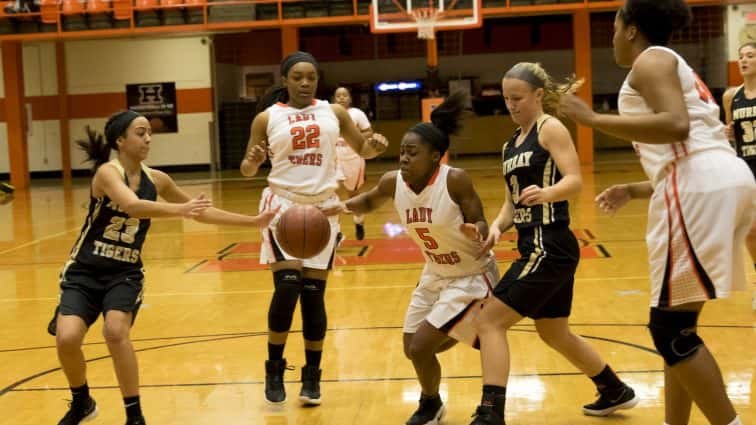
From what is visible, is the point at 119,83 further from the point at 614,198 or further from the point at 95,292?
the point at 614,198

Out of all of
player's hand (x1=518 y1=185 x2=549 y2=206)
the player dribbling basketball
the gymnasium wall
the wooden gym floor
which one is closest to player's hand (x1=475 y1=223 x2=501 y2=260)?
the player dribbling basketball

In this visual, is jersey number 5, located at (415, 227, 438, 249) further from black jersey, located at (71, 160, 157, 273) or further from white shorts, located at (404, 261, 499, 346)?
black jersey, located at (71, 160, 157, 273)

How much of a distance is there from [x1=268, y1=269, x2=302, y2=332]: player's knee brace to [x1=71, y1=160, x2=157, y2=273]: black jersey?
72cm

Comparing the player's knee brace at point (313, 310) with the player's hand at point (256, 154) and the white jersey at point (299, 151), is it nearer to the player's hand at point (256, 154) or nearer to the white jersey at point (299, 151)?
the white jersey at point (299, 151)

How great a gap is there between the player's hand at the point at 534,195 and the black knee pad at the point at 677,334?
63cm

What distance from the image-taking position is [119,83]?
976 inches

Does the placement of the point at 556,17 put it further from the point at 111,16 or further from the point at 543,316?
the point at 543,316

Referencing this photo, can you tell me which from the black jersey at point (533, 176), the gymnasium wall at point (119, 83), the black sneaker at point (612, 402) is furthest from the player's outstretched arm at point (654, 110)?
the gymnasium wall at point (119, 83)

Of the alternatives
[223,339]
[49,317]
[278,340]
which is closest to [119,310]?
[278,340]

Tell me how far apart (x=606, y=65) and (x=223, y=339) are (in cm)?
2160

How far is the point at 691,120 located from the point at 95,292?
2.65m

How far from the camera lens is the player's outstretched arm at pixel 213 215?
4316 millimetres

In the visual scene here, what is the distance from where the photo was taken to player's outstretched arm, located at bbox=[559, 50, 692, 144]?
295 cm

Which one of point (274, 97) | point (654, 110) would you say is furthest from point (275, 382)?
point (654, 110)
